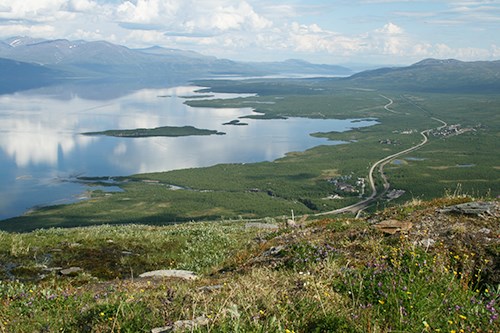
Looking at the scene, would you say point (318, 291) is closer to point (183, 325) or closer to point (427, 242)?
point (183, 325)

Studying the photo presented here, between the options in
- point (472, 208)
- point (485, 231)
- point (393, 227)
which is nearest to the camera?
point (485, 231)

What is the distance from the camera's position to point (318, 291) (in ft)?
25.4

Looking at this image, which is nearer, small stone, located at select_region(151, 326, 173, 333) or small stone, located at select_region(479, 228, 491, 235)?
small stone, located at select_region(151, 326, 173, 333)

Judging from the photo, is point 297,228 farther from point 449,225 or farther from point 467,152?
point 467,152

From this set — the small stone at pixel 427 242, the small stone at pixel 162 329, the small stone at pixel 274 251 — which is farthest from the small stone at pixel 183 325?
the small stone at pixel 427 242

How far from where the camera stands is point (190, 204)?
11962 cm

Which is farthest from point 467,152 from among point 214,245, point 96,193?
point 214,245

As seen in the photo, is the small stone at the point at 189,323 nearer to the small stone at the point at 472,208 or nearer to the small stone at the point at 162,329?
the small stone at the point at 162,329

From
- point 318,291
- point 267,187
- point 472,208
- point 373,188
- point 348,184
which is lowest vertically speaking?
point 267,187

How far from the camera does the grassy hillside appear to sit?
6.65 metres

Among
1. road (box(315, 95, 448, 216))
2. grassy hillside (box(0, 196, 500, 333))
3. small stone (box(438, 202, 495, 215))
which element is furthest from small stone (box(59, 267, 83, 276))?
road (box(315, 95, 448, 216))

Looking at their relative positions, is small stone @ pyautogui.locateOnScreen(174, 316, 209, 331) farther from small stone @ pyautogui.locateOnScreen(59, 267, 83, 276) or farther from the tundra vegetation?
small stone @ pyautogui.locateOnScreen(59, 267, 83, 276)

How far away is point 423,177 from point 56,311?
15097 cm

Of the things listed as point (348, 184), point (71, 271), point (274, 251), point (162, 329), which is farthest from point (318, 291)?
point (348, 184)
